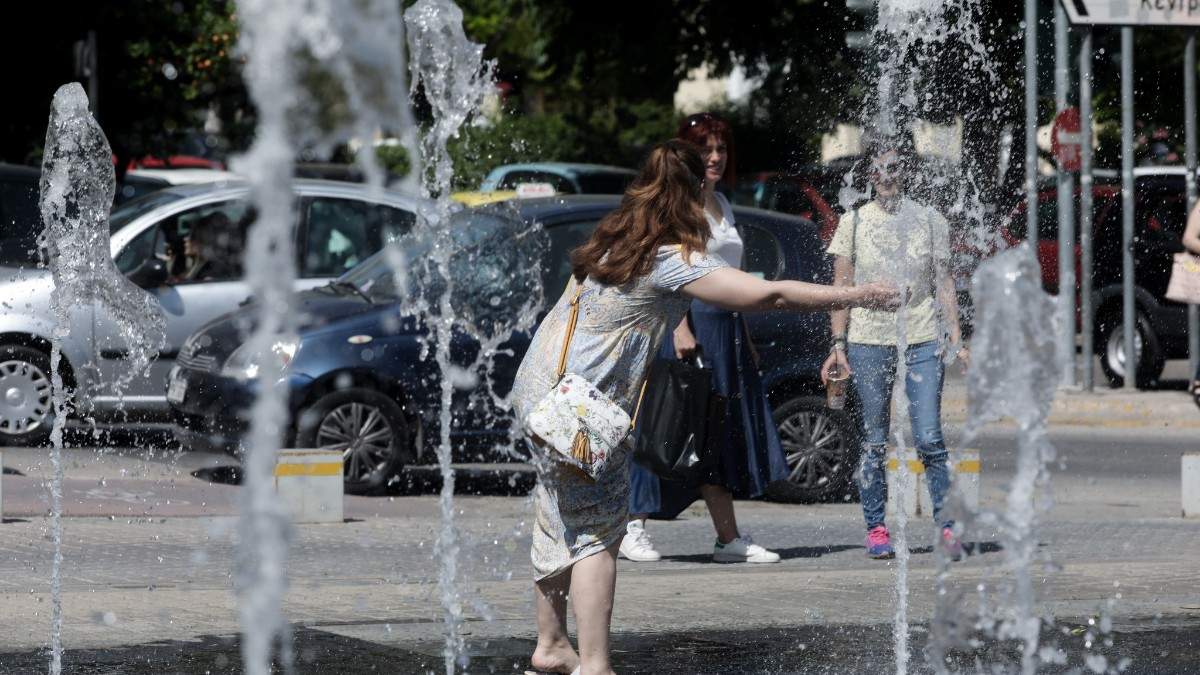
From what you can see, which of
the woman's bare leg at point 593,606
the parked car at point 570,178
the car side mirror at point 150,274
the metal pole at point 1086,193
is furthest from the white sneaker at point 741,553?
the parked car at point 570,178

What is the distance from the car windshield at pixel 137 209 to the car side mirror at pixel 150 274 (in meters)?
0.47

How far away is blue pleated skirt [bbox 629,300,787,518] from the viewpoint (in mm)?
8938

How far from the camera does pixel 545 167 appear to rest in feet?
89.7

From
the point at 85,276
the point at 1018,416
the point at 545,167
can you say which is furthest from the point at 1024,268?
the point at 545,167

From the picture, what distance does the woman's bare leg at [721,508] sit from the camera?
9047 millimetres

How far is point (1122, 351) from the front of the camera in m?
19.0

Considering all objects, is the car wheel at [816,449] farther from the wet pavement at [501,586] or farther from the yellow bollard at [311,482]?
the yellow bollard at [311,482]

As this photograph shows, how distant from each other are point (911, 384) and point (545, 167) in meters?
18.5

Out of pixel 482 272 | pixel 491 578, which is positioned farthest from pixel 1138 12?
pixel 491 578

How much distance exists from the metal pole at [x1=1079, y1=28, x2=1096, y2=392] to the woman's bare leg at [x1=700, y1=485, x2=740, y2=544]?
27.0 feet

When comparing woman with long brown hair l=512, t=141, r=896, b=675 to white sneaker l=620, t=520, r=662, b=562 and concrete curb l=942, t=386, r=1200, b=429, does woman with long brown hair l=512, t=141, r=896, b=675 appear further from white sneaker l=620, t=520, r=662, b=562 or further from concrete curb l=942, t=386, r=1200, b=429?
concrete curb l=942, t=386, r=1200, b=429

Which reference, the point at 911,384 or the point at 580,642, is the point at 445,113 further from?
the point at 580,642

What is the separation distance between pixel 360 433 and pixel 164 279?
2353 mm

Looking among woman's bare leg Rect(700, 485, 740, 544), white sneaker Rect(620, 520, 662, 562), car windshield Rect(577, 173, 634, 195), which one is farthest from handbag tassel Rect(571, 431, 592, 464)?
car windshield Rect(577, 173, 634, 195)
